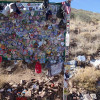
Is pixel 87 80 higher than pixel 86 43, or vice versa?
pixel 86 43

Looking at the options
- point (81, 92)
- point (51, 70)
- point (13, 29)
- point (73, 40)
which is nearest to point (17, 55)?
point (13, 29)

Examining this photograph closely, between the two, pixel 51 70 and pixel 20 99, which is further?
pixel 20 99

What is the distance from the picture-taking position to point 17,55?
396 cm

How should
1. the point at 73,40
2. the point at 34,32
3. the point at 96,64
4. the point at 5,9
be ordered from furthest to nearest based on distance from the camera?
the point at 73,40 < the point at 96,64 < the point at 34,32 < the point at 5,9

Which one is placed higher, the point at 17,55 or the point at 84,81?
the point at 17,55

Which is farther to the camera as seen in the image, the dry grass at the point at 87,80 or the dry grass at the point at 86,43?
the dry grass at the point at 86,43

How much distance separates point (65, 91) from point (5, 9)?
98.2 inches

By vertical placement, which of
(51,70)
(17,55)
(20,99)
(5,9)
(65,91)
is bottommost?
(20,99)

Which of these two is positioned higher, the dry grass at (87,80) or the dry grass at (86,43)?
the dry grass at (86,43)

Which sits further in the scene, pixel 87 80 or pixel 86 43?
pixel 86 43

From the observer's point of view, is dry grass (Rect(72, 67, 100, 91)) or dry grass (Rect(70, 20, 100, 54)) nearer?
dry grass (Rect(72, 67, 100, 91))

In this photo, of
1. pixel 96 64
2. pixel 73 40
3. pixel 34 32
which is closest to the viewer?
pixel 34 32

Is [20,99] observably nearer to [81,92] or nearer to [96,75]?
[81,92]

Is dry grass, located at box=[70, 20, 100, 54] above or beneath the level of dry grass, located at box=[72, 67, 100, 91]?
above
